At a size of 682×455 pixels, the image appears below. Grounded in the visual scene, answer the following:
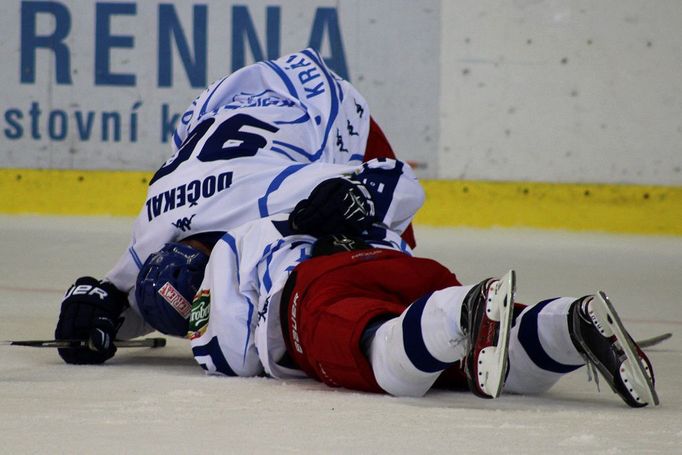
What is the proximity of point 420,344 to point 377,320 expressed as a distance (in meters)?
Answer: 0.16

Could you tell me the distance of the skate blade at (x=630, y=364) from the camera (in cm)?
Answer: 196

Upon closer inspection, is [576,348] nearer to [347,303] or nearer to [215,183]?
[347,303]

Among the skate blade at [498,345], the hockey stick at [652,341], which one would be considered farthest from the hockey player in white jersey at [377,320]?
the hockey stick at [652,341]

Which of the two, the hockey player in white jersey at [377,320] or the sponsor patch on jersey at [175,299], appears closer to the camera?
the hockey player in white jersey at [377,320]

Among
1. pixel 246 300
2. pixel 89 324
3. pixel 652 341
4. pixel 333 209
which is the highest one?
pixel 333 209

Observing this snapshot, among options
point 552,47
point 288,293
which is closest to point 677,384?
point 288,293

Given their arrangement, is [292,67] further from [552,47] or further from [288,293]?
[552,47]

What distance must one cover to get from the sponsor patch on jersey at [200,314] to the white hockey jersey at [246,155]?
208 millimetres

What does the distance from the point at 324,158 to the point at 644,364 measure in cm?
105

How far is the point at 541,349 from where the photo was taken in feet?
7.13

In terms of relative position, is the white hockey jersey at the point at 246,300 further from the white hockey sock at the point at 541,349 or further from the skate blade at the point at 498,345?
the skate blade at the point at 498,345

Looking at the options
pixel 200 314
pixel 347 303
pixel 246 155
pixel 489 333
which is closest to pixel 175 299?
pixel 200 314

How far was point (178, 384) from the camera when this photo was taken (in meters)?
2.33

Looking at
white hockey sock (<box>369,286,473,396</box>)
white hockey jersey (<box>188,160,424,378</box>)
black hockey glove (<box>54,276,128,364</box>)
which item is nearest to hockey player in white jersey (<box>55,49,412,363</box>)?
black hockey glove (<box>54,276,128,364</box>)
